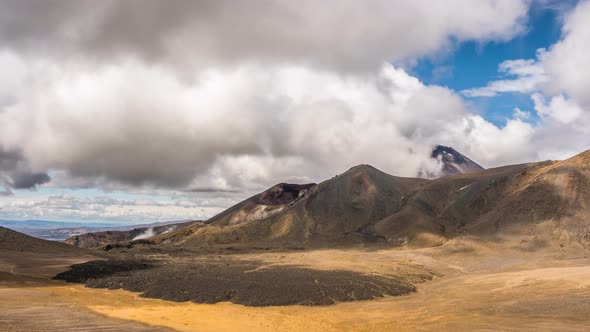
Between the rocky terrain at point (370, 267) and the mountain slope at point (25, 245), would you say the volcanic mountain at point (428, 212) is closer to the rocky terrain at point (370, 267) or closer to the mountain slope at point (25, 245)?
the rocky terrain at point (370, 267)

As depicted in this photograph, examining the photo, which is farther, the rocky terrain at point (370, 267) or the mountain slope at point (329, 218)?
the mountain slope at point (329, 218)

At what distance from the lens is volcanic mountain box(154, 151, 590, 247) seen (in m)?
105

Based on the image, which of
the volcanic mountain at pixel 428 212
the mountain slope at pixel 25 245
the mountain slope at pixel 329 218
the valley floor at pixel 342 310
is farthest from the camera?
the mountain slope at pixel 329 218

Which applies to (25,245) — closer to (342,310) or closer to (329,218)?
(342,310)

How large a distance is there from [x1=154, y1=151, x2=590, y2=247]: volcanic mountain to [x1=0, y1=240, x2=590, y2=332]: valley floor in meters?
62.8

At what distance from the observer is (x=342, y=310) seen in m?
39.9

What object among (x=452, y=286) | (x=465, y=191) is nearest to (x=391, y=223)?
(x=465, y=191)

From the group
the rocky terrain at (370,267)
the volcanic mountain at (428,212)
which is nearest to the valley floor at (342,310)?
the rocky terrain at (370,267)

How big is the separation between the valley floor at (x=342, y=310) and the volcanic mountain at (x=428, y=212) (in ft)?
206

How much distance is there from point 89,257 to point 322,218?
264 ft

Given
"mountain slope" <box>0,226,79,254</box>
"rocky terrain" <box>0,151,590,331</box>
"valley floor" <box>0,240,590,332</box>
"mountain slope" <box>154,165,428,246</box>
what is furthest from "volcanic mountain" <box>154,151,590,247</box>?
"valley floor" <box>0,240,590,332</box>

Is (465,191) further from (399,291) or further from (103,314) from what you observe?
(103,314)

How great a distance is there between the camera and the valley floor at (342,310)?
30.2 metres

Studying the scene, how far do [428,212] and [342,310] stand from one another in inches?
4177
